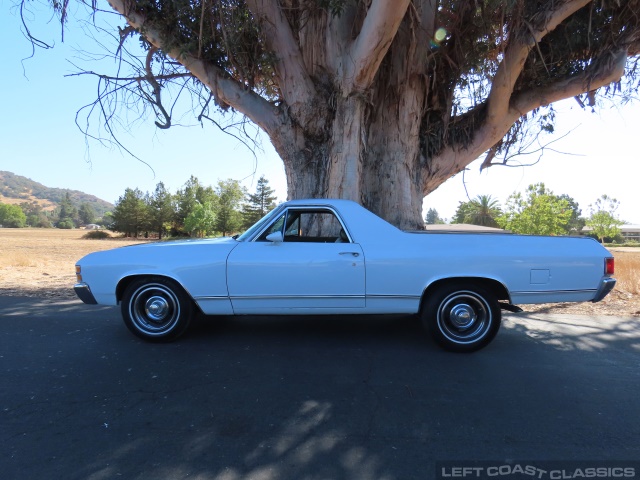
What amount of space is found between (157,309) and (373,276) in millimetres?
2489

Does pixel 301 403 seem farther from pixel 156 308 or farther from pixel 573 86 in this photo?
pixel 573 86

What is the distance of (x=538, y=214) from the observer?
129 feet

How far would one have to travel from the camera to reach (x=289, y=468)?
2301 millimetres

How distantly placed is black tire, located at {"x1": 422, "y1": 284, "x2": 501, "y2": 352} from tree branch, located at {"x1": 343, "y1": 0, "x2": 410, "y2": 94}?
4268 mm

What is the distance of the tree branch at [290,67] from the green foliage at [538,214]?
37.0m

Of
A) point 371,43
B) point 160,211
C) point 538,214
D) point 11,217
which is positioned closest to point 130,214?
point 160,211

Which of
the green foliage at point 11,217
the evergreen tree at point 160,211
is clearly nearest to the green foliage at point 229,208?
the evergreen tree at point 160,211

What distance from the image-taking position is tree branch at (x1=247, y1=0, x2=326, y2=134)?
735 cm

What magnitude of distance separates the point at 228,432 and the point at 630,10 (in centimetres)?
1028

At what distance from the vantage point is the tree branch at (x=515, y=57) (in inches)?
272

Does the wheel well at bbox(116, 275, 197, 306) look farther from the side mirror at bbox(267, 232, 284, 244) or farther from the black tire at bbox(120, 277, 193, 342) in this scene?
the side mirror at bbox(267, 232, 284, 244)

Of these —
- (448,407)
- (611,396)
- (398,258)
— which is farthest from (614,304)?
(448,407)

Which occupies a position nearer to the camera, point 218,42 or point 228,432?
point 228,432

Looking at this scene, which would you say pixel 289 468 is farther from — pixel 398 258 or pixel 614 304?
pixel 614 304
